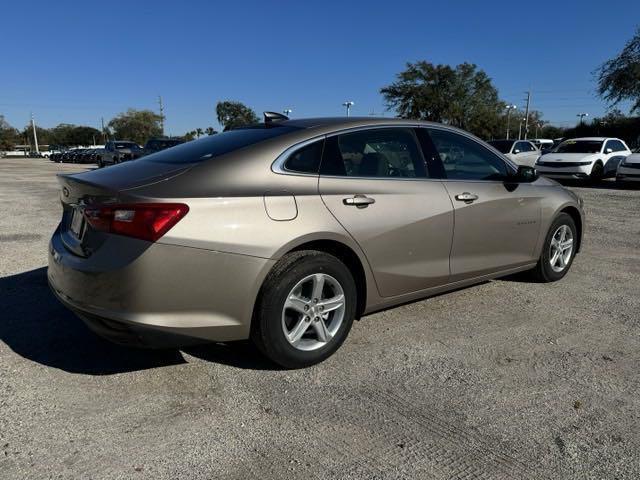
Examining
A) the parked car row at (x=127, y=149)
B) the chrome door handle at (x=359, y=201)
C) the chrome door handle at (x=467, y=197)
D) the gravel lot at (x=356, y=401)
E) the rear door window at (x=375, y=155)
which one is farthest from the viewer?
the parked car row at (x=127, y=149)

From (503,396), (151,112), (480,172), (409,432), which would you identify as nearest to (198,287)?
(409,432)

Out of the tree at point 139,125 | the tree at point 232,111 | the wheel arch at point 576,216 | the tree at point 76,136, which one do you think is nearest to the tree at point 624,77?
the wheel arch at point 576,216

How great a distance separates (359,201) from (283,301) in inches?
34.3

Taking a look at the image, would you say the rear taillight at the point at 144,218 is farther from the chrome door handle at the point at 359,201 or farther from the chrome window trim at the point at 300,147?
the chrome door handle at the point at 359,201

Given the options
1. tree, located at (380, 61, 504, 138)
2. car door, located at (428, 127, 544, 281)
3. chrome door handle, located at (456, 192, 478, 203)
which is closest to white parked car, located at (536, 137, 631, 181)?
car door, located at (428, 127, 544, 281)

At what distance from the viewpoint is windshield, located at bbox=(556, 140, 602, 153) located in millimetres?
18486

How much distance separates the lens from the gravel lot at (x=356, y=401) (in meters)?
2.45

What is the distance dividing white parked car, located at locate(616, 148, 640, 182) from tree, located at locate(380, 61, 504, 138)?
104ft

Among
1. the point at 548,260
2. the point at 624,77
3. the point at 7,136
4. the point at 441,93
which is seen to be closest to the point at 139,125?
the point at 7,136

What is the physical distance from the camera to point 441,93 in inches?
1922

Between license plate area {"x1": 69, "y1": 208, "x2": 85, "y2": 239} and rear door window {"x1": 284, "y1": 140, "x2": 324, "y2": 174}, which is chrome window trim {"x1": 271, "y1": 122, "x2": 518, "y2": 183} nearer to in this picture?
rear door window {"x1": 284, "y1": 140, "x2": 324, "y2": 174}

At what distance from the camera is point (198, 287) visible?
2896 mm

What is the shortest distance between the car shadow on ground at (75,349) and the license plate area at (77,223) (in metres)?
0.88

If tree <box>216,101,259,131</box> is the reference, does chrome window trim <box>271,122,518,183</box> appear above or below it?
below
